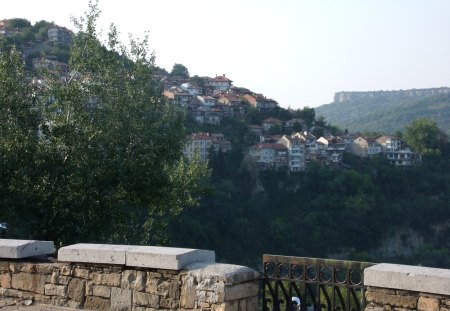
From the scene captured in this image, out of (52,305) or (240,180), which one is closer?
(52,305)

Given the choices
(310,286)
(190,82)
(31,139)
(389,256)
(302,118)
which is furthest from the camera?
(190,82)

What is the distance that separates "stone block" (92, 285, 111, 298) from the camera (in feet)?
18.8

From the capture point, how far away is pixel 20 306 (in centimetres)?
605

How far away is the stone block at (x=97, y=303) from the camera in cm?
574

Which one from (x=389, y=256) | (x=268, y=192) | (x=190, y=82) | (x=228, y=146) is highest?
(x=190, y=82)

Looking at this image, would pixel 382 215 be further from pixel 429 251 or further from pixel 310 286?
pixel 310 286

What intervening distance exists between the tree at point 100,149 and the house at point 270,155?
85.2 m

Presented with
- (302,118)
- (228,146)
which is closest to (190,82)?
(302,118)

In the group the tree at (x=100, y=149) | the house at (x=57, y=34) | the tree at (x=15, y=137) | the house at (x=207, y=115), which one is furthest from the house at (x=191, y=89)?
the tree at (x=15, y=137)

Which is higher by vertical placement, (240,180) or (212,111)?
(212,111)

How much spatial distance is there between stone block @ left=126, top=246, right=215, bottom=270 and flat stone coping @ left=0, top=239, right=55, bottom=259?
1.19 m

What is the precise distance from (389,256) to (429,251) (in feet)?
23.3

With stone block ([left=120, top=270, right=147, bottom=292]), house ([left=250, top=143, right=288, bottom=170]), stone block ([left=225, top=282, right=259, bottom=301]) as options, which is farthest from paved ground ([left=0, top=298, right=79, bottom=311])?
house ([left=250, top=143, right=288, bottom=170])

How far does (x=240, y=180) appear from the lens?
90.8m
